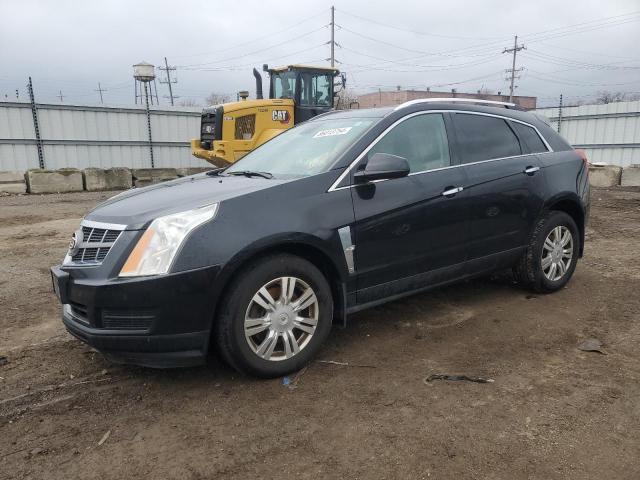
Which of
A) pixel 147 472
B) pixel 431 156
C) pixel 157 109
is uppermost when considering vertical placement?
pixel 157 109

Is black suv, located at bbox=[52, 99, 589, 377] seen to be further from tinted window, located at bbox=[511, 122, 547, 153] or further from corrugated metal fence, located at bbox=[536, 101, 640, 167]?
corrugated metal fence, located at bbox=[536, 101, 640, 167]

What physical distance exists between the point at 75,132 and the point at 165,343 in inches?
673

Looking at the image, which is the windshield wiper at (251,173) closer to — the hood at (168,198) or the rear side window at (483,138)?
the hood at (168,198)

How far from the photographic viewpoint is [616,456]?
2.46 metres

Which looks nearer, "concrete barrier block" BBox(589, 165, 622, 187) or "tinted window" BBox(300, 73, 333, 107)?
"tinted window" BBox(300, 73, 333, 107)

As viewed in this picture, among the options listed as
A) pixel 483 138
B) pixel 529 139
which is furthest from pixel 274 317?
pixel 529 139

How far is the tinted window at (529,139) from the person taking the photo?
4.75m

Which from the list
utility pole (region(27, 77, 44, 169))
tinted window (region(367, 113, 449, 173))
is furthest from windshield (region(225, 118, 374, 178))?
utility pole (region(27, 77, 44, 169))

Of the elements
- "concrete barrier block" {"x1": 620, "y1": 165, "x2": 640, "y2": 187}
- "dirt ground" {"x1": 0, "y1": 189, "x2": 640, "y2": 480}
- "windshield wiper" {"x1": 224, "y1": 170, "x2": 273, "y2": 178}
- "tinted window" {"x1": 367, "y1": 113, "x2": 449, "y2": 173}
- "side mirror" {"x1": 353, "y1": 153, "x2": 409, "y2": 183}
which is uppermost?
"tinted window" {"x1": 367, "y1": 113, "x2": 449, "y2": 173}

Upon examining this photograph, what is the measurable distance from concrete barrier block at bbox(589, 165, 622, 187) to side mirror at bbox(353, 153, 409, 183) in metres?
13.1

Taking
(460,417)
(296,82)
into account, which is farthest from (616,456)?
(296,82)

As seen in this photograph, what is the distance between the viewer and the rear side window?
14.0 ft

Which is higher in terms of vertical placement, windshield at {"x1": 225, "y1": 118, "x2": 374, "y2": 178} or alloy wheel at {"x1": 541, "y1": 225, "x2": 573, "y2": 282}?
windshield at {"x1": 225, "y1": 118, "x2": 374, "y2": 178}

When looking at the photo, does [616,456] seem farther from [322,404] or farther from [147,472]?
[147,472]
